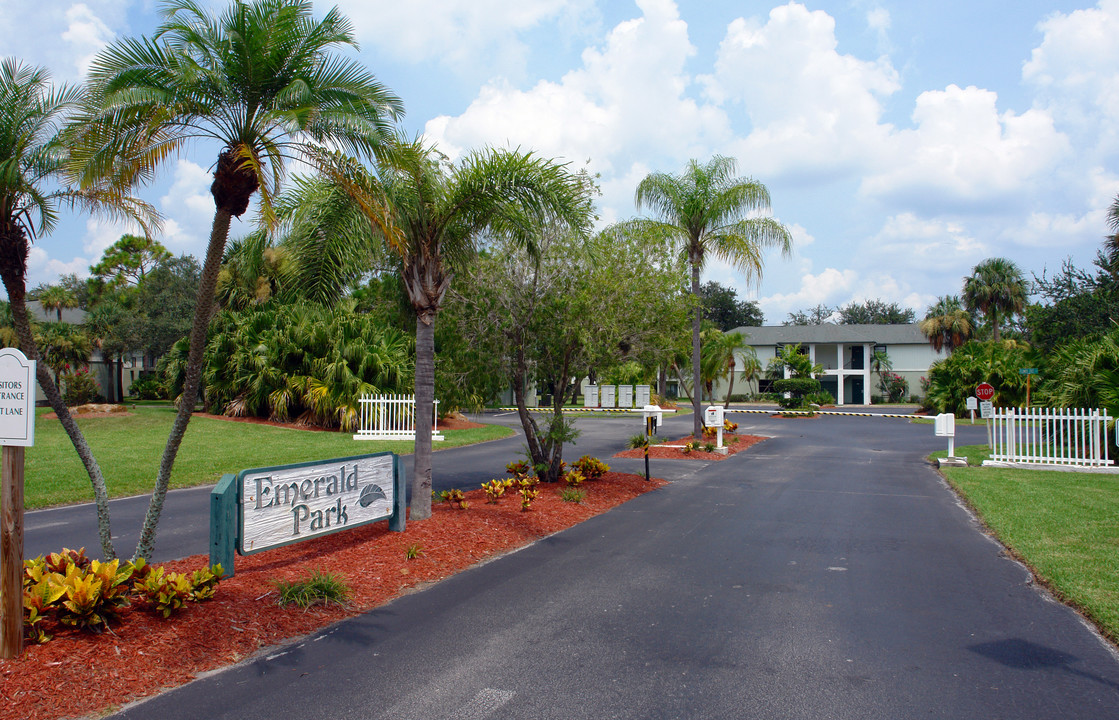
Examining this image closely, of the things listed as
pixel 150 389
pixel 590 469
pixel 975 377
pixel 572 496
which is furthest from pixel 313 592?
pixel 150 389

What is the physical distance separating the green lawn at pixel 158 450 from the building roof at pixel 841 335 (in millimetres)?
39807

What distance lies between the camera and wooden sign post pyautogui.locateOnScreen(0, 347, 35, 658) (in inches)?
172

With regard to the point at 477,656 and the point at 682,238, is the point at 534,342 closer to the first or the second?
the point at 477,656

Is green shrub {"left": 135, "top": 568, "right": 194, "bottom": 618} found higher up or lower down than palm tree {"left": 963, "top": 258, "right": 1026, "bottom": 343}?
lower down

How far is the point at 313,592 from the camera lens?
19.4ft

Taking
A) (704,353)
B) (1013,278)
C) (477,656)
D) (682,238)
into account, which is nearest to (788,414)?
(704,353)

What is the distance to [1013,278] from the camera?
142ft

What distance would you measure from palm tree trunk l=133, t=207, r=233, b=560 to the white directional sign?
1358 millimetres

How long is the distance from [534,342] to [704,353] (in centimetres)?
2381

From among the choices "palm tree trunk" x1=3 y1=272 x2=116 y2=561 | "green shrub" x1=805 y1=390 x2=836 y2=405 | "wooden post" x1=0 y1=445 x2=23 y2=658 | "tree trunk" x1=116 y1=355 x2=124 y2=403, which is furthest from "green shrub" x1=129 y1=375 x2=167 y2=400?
"green shrub" x1=805 y1=390 x2=836 y2=405

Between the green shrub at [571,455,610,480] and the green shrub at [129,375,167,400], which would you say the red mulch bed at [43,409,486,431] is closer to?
the green shrub at [571,455,610,480]

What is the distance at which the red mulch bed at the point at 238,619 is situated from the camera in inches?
165

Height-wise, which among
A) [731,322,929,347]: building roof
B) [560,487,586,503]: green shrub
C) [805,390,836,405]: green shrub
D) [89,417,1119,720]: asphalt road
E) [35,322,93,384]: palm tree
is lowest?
[89,417,1119,720]: asphalt road

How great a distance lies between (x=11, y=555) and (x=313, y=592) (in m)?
2.17
